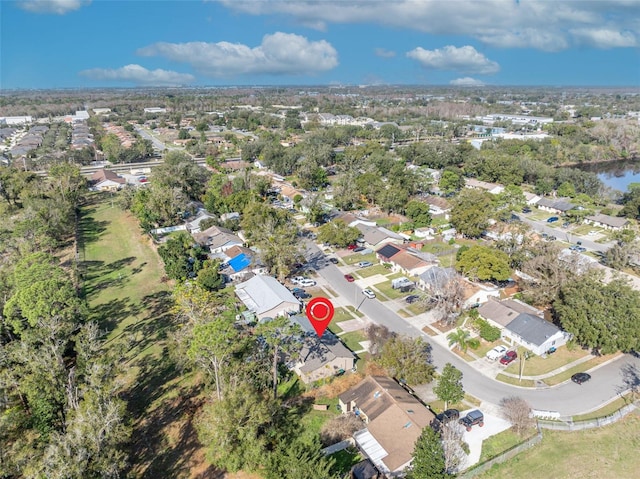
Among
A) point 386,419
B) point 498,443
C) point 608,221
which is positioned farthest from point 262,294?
point 608,221

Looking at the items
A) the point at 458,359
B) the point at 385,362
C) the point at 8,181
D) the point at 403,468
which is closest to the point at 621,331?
the point at 458,359

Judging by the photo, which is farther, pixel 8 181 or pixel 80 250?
pixel 8 181

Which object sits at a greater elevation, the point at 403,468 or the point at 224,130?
the point at 224,130

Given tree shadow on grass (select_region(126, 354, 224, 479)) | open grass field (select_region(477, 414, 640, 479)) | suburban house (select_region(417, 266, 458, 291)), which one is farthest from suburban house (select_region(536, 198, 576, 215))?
tree shadow on grass (select_region(126, 354, 224, 479))

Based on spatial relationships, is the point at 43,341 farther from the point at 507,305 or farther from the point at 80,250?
the point at 507,305

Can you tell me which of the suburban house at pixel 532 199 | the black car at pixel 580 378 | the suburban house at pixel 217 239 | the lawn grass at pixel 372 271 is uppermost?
the suburban house at pixel 532 199

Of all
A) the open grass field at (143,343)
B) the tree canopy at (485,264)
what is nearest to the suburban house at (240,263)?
the open grass field at (143,343)

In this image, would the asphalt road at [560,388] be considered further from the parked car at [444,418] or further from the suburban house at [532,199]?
the suburban house at [532,199]
